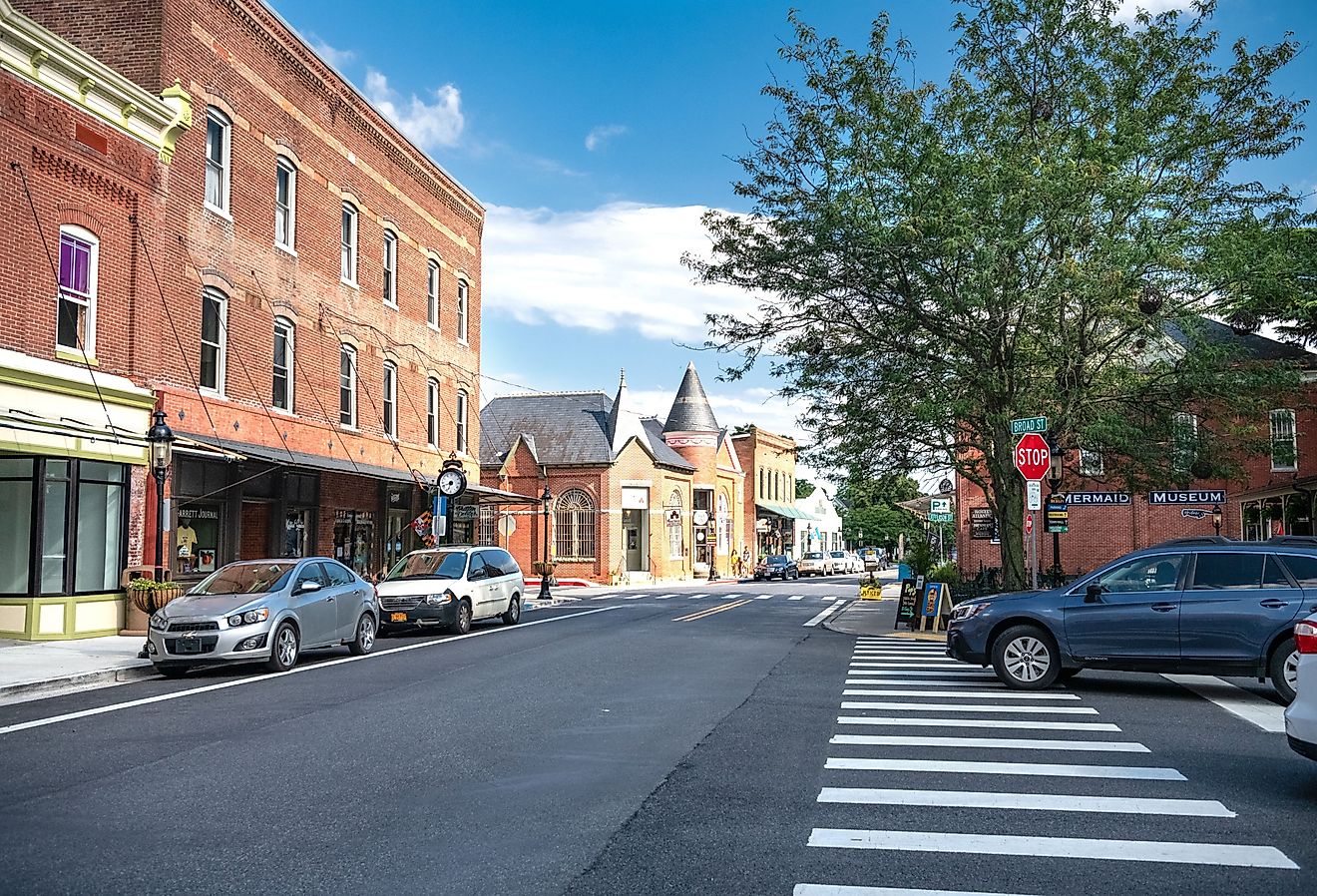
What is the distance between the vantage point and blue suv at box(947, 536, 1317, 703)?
37.8 ft

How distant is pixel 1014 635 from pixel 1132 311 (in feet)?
→ 26.3

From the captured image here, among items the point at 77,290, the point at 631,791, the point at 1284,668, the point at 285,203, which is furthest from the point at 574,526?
the point at 631,791

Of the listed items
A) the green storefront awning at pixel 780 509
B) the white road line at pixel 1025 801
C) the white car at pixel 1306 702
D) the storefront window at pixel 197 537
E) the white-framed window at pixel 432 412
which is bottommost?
the white road line at pixel 1025 801

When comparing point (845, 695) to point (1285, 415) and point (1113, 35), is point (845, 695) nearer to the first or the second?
point (1113, 35)

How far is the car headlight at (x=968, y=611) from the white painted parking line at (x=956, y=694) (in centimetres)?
96

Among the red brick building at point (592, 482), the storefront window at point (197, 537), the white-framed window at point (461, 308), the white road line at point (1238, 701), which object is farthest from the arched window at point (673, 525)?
the white road line at point (1238, 701)

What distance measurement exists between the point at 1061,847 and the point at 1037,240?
14451 millimetres

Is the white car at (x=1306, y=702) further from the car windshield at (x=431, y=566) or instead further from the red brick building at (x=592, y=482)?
the red brick building at (x=592, y=482)

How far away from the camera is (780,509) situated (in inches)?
3199

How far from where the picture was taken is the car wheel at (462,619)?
68.1ft

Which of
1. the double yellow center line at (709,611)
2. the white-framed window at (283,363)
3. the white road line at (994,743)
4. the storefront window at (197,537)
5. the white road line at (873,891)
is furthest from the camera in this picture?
the double yellow center line at (709,611)

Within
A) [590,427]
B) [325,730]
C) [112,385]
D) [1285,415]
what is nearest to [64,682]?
[325,730]

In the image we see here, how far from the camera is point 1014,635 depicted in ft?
42.2

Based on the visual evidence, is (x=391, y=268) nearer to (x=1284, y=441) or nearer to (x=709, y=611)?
(x=709, y=611)
